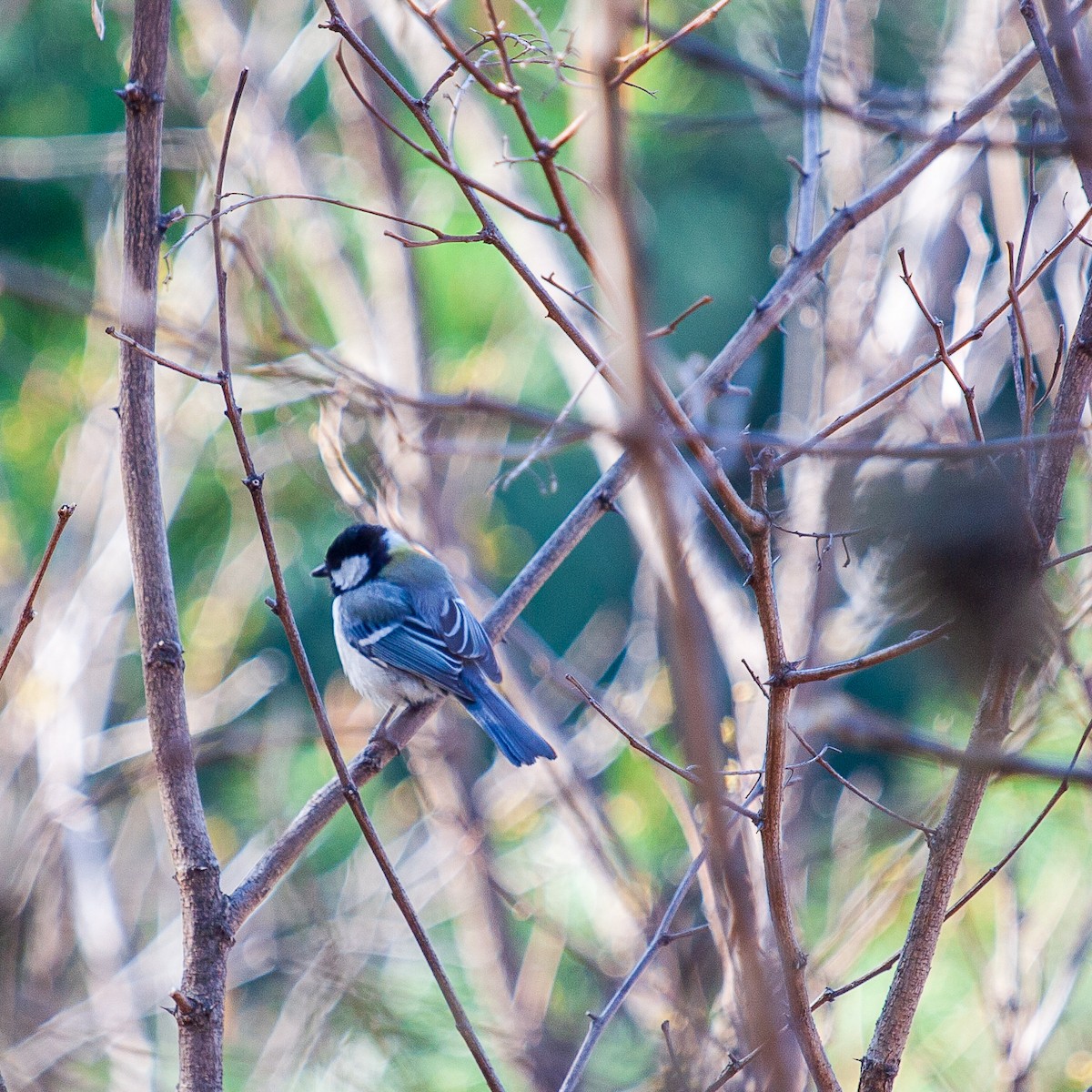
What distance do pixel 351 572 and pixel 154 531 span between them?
2.31 meters

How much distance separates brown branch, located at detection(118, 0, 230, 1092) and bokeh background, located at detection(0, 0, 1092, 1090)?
103 millimetres

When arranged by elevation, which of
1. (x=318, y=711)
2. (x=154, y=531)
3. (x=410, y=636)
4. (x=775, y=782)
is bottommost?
(x=775, y=782)

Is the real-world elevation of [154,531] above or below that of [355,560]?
below

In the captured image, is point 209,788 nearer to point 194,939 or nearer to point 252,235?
point 252,235

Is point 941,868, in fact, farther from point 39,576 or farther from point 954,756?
point 39,576

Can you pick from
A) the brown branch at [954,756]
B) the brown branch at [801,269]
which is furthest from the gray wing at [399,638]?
the brown branch at [954,756]

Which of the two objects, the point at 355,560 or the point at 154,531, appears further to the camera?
the point at 355,560

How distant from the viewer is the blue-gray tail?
260cm

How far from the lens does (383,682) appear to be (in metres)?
3.22

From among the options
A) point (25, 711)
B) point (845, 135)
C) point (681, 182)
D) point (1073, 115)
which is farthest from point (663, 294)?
point (1073, 115)

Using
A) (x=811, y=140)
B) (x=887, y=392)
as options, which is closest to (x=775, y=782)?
(x=887, y=392)

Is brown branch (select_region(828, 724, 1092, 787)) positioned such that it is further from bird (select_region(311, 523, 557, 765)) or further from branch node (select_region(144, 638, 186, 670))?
bird (select_region(311, 523, 557, 765))

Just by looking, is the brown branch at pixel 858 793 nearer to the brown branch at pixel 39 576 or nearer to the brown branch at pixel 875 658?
the brown branch at pixel 875 658

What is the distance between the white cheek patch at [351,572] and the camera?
3.60m
